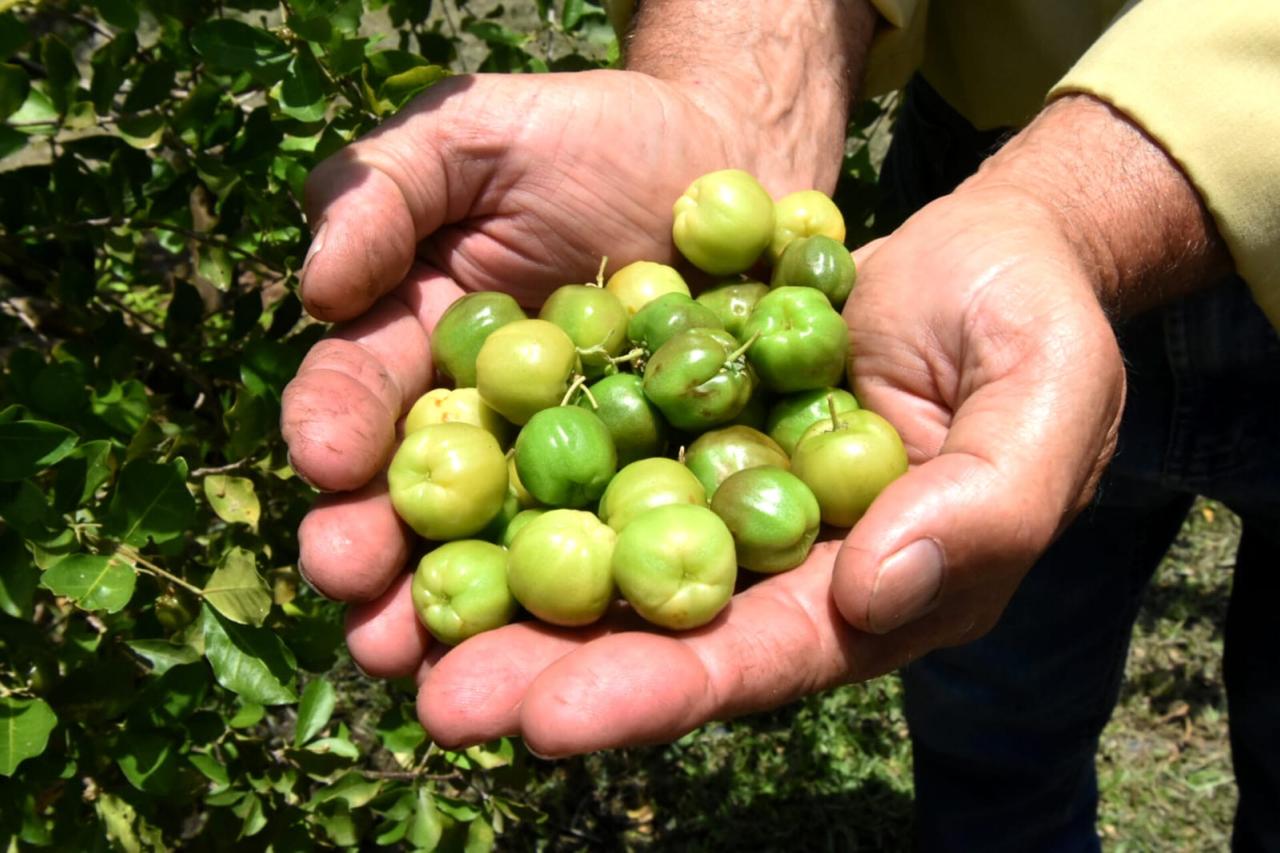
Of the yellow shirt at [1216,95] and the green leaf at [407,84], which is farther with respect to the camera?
the green leaf at [407,84]

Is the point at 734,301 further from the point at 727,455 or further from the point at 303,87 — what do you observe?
the point at 303,87

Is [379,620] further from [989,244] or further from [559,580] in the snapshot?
[989,244]

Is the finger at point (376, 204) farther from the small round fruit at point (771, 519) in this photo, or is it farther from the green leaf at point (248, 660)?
the small round fruit at point (771, 519)

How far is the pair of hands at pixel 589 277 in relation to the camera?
75.1 inches

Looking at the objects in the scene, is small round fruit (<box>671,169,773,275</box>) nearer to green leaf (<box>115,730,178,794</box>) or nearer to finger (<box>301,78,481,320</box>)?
finger (<box>301,78,481,320</box>)

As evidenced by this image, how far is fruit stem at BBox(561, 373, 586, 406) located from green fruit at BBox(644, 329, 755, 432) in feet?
0.51

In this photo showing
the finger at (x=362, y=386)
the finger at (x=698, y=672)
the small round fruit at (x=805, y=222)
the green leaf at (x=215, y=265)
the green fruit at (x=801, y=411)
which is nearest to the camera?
the finger at (x=698, y=672)

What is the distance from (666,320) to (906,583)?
1.08 meters

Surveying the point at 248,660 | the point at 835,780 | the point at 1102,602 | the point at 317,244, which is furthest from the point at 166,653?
the point at 835,780

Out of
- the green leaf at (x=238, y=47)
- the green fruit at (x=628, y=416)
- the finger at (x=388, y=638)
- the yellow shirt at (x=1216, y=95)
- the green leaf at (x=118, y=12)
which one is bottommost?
the finger at (x=388, y=638)

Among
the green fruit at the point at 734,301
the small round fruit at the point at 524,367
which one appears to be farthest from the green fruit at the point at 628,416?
the green fruit at the point at 734,301

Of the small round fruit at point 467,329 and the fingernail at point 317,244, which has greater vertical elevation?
the fingernail at point 317,244

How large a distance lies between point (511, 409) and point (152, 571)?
86 centimetres

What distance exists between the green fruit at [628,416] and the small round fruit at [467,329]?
0.27 metres
